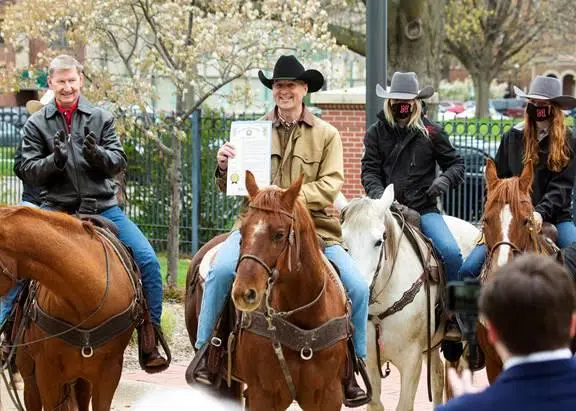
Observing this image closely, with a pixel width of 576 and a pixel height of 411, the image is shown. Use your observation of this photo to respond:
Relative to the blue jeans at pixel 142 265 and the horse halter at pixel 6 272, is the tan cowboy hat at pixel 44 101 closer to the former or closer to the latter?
the blue jeans at pixel 142 265

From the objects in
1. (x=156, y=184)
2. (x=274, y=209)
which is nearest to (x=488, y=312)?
(x=274, y=209)

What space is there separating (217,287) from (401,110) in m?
2.75

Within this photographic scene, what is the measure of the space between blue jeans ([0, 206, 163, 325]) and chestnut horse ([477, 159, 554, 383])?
2.27 m

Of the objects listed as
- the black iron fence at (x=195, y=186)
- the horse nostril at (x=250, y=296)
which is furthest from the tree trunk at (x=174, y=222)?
the horse nostril at (x=250, y=296)

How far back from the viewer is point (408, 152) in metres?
9.30

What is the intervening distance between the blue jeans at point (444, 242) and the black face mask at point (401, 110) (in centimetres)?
82

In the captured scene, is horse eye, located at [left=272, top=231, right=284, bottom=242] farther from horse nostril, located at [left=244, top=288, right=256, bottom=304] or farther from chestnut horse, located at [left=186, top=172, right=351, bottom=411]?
horse nostril, located at [left=244, top=288, right=256, bottom=304]

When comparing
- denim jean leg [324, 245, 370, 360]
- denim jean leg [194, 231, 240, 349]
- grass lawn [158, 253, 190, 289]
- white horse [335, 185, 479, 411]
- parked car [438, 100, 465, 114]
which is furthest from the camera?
parked car [438, 100, 465, 114]

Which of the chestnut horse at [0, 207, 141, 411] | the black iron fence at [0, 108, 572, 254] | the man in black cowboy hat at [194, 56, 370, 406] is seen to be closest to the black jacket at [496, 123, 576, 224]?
the man in black cowboy hat at [194, 56, 370, 406]

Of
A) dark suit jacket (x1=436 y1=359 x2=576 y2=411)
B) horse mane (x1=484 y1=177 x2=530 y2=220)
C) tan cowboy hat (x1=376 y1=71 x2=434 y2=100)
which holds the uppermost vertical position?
tan cowboy hat (x1=376 y1=71 x2=434 y2=100)

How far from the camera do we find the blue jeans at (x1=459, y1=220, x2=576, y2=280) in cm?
833

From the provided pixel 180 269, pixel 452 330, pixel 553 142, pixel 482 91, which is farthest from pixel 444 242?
pixel 482 91

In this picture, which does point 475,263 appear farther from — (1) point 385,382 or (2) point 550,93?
(1) point 385,382

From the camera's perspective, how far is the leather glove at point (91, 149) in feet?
25.1
